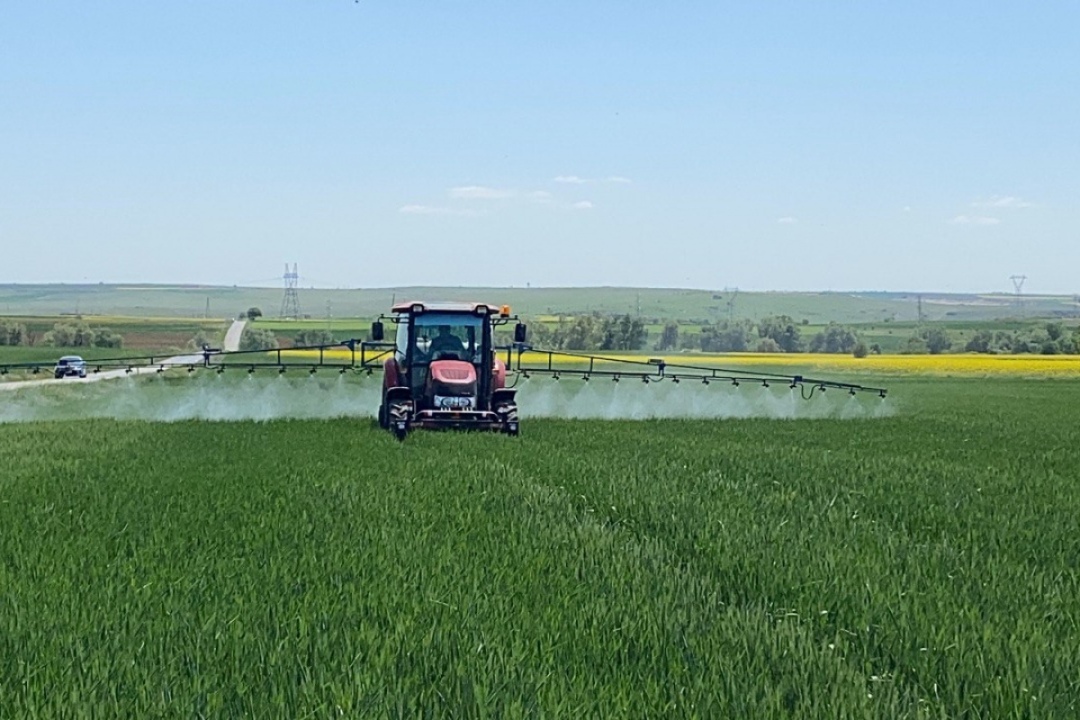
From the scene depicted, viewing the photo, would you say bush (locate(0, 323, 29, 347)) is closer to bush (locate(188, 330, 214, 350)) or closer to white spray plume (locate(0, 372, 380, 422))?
bush (locate(188, 330, 214, 350))

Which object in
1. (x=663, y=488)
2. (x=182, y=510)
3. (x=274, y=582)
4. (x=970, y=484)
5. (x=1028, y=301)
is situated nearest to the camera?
(x=274, y=582)

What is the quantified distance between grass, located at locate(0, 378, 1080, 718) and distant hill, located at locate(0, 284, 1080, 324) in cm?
8881

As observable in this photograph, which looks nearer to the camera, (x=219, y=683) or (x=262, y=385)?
(x=219, y=683)

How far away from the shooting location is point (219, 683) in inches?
218

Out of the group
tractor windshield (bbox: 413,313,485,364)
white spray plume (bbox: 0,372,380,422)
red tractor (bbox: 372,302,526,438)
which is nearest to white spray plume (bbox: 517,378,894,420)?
white spray plume (bbox: 0,372,380,422)

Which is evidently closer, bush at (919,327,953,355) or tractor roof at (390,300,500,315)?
tractor roof at (390,300,500,315)

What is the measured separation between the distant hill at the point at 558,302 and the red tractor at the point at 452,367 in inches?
3161

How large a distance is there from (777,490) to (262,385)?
67.1 ft

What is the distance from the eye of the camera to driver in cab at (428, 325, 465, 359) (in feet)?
70.4

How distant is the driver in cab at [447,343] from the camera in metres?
21.5

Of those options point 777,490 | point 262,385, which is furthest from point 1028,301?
point 777,490

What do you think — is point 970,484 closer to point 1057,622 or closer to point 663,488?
Result: point 663,488

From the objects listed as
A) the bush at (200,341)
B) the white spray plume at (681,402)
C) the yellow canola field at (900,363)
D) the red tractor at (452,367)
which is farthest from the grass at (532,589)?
the bush at (200,341)

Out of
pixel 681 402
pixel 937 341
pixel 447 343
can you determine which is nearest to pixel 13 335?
pixel 681 402
